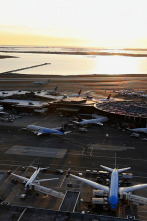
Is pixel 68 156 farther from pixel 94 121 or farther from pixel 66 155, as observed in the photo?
pixel 94 121

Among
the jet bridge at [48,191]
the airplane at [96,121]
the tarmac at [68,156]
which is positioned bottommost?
the tarmac at [68,156]

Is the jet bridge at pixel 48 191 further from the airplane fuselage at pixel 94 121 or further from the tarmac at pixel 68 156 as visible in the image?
the airplane fuselage at pixel 94 121

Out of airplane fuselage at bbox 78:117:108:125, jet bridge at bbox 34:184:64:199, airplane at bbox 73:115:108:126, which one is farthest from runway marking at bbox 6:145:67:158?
airplane fuselage at bbox 78:117:108:125

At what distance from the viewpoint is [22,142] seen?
89.4 m

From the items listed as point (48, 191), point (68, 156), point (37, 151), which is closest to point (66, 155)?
point (68, 156)

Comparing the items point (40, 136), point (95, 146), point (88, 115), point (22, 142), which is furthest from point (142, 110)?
point (22, 142)

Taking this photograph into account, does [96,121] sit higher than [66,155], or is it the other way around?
[96,121]

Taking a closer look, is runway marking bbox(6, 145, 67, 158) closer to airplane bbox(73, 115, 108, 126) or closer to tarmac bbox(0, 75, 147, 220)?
tarmac bbox(0, 75, 147, 220)

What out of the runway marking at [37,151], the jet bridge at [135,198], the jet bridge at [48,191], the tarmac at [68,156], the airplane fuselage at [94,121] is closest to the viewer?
the jet bridge at [135,198]

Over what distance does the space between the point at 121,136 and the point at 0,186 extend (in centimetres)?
5115

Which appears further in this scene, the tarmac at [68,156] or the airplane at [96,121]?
the airplane at [96,121]

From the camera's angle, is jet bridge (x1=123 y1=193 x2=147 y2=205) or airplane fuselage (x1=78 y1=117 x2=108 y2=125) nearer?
jet bridge (x1=123 y1=193 x2=147 y2=205)

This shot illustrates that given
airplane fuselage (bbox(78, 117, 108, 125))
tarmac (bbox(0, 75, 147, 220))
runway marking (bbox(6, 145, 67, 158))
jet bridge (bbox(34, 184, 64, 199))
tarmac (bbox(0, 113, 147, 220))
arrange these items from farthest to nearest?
airplane fuselage (bbox(78, 117, 108, 125)) < runway marking (bbox(6, 145, 67, 158)) < tarmac (bbox(0, 113, 147, 220)) < tarmac (bbox(0, 75, 147, 220)) < jet bridge (bbox(34, 184, 64, 199))

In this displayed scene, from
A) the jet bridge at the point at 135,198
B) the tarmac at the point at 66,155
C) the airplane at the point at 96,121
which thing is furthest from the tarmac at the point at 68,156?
the airplane at the point at 96,121
